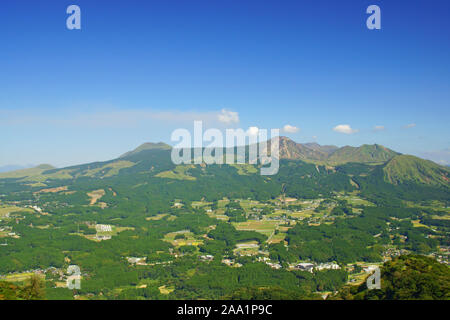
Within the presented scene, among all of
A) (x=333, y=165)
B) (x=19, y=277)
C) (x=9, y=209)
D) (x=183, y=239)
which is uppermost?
(x=333, y=165)

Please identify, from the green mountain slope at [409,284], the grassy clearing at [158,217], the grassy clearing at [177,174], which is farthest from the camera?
the grassy clearing at [177,174]

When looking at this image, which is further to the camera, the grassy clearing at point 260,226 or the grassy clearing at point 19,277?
the grassy clearing at point 260,226

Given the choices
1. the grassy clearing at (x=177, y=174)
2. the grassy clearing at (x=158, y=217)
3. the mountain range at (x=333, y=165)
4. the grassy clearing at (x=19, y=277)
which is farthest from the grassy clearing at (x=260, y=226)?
the mountain range at (x=333, y=165)

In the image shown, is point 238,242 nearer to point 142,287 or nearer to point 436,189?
point 142,287

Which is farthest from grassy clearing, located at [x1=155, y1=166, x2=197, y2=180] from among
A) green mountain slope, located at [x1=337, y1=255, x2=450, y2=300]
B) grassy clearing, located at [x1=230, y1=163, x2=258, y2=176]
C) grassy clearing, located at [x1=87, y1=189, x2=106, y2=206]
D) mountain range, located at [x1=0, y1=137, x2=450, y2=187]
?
green mountain slope, located at [x1=337, y1=255, x2=450, y2=300]

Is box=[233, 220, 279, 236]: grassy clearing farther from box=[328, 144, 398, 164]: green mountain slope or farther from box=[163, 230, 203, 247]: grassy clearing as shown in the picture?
box=[328, 144, 398, 164]: green mountain slope

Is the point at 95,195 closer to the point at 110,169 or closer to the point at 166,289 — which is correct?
the point at 110,169

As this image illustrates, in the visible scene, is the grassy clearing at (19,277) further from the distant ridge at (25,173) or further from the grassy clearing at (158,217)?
the distant ridge at (25,173)

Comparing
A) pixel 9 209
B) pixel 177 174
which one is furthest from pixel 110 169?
pixel 9 209
